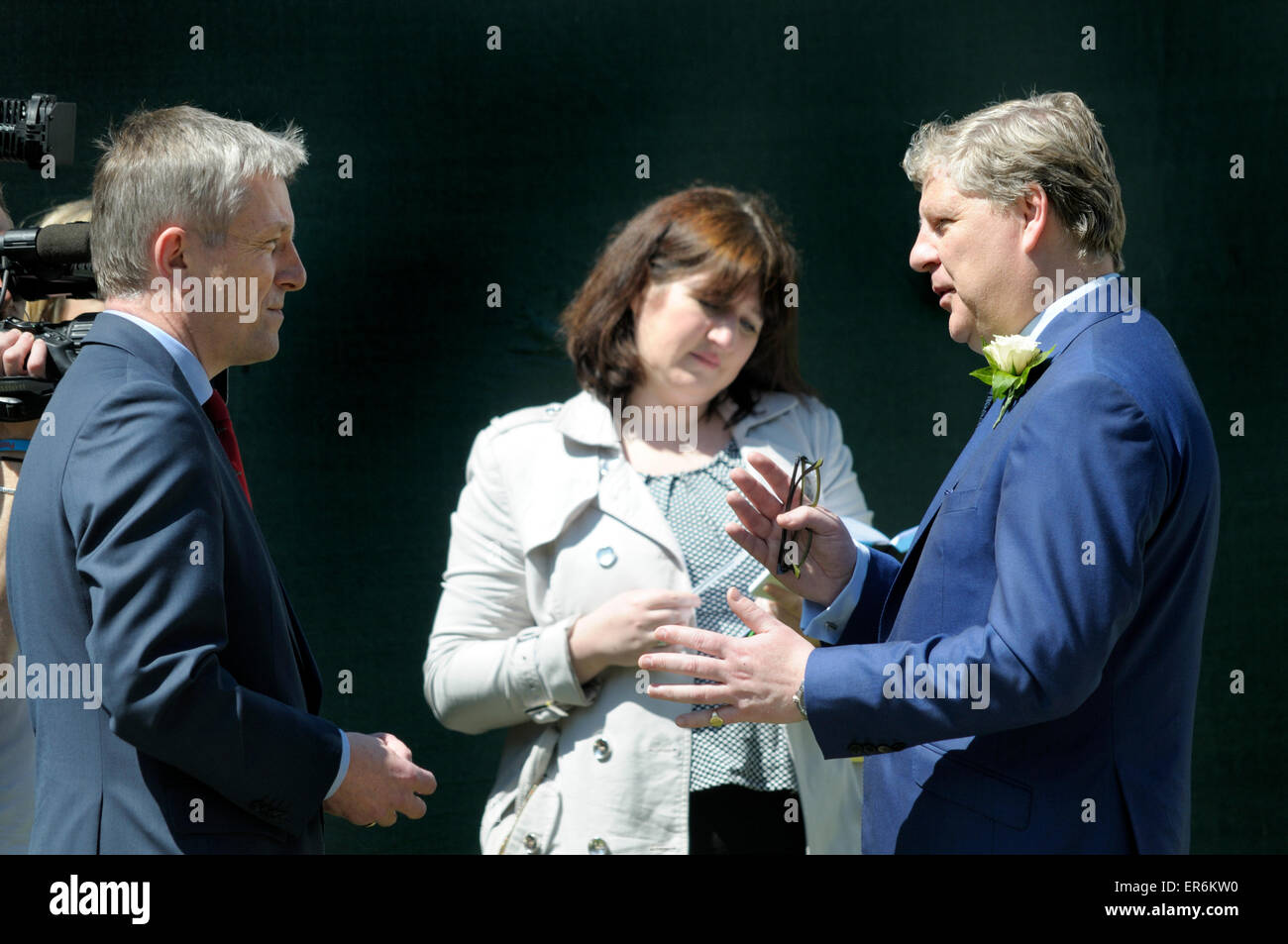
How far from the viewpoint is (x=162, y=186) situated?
190 cm

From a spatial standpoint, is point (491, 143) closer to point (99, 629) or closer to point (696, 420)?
point (696, 420)

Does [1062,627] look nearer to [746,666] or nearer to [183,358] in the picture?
[746,666]

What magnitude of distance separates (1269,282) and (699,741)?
2.43 meters

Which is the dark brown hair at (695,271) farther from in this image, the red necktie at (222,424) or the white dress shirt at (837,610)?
the red necktie at (222,424)

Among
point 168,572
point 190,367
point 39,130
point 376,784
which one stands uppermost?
point 39,130

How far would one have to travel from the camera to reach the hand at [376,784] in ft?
6.02

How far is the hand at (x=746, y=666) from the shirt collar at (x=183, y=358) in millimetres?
741

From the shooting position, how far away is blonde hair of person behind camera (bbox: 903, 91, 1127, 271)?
1947 millimetres

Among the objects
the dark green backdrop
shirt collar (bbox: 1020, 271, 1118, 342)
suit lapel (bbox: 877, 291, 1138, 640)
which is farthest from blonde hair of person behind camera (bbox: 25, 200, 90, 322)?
shirt collar (bbox: 1020, 271, 1118, 342)

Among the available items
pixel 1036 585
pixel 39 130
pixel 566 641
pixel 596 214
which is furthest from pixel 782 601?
pixel 596 214

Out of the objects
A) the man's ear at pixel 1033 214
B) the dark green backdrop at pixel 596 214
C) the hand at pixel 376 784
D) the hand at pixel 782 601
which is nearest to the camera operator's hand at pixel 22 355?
the hand at pixel 376 784

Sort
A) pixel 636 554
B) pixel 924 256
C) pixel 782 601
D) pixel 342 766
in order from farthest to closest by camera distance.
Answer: pixel 636 554, pixel 782 601, pixel 924 256, pixel 342 766

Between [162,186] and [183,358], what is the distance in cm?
25
